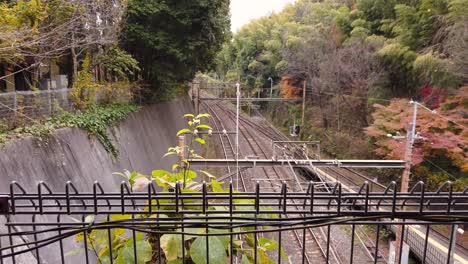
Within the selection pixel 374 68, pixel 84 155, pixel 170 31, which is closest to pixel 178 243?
pixel 84 155

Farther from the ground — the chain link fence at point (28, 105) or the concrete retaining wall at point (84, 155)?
the chain link fence at point (28, 105)

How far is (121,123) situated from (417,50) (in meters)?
10.8

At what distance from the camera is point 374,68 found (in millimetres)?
12898

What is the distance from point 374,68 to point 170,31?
8.88 m

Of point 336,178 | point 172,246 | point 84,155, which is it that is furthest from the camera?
point 336,178

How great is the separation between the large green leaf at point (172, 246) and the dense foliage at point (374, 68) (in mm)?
8862

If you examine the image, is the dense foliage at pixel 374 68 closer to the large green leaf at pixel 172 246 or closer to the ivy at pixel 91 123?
the ivy at pixel 91 123

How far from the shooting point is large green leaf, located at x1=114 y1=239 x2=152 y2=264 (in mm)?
1137

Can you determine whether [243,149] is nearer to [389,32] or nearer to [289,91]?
[289,91]

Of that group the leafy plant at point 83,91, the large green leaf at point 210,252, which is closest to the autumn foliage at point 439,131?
the large green leaf at point 210,252

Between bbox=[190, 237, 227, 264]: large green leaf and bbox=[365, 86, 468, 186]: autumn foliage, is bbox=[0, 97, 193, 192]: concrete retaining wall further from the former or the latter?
bbox=[365, 86, 468, 186]: autumn foliage

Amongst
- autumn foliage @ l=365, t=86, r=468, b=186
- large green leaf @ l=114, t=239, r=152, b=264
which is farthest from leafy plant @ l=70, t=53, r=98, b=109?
autumn foliage @ l=365, t=86, r=468, b=186

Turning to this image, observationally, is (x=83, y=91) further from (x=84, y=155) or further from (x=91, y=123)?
(x=84, y=155)

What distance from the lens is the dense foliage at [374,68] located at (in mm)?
A: 8594
